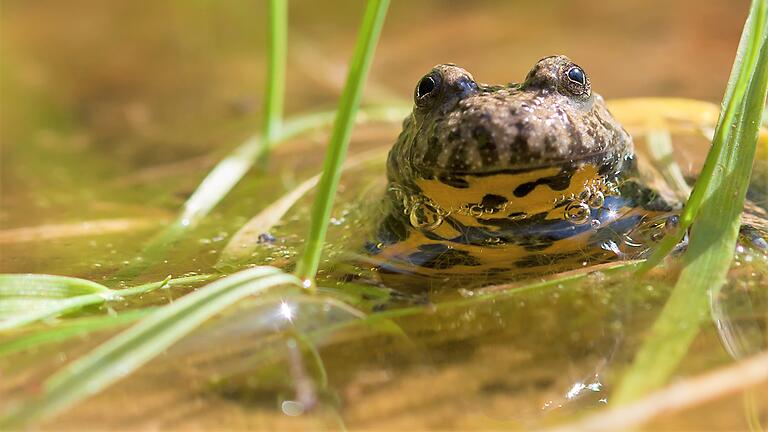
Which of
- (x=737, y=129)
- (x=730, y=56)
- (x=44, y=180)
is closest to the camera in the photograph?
(x=737, y=129)

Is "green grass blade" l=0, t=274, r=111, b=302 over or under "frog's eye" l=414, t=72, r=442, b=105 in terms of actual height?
under

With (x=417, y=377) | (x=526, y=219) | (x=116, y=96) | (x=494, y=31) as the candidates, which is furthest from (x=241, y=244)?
(x=494, y=31)

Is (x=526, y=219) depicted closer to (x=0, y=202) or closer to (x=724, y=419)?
(x=724, y=419)

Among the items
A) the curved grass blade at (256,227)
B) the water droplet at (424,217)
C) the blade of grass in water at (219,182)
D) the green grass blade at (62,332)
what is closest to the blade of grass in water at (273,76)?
the blade of grass in water at (219,182)

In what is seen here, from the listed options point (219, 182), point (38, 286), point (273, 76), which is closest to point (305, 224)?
point (219, 182)

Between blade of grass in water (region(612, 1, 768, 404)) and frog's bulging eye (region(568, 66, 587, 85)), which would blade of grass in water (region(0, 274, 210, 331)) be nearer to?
blade of grass in water (region(612, 1, 768, 404))

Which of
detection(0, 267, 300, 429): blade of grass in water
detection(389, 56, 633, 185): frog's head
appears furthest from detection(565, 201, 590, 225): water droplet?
detection(0, 267, 300, 429): blade of grass in water

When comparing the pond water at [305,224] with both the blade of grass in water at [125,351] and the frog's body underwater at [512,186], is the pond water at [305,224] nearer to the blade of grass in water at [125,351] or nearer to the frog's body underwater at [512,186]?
the blade of grass in water at [125,351]

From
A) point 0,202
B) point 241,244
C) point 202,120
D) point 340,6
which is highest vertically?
point 340,6
